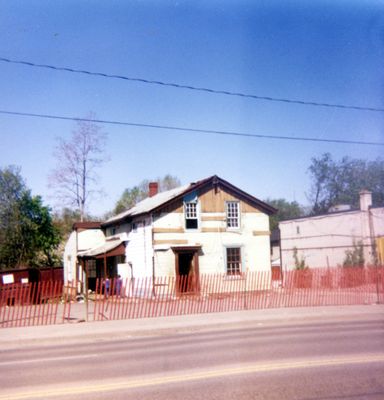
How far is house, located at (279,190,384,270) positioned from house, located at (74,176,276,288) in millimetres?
9080

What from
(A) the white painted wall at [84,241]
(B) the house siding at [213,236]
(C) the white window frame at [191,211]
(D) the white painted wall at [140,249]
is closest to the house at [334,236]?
(B) the house siding at [213,236]

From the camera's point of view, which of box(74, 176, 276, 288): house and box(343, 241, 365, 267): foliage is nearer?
box(74, 176, 276, 288): house

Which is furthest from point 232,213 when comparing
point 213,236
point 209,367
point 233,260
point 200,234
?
point 209,367

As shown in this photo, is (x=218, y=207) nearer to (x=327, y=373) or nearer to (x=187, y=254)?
(x=187, y=254)

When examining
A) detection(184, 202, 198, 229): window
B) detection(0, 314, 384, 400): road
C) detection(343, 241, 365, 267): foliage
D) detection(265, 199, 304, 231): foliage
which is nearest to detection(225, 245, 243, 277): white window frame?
detection(184, 202, 198, 229): window

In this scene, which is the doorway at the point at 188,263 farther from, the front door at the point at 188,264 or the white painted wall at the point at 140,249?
the white painted wall at the point at 140,249

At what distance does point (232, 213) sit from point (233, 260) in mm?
2712

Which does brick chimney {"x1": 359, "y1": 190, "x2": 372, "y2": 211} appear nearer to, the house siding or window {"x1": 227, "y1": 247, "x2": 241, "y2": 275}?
the house siding

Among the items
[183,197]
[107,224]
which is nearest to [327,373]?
[183,197]

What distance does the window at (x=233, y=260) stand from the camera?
28.0 metres

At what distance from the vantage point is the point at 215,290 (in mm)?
25797

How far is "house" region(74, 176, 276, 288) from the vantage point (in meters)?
26.6

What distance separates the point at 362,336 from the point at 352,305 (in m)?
9.51

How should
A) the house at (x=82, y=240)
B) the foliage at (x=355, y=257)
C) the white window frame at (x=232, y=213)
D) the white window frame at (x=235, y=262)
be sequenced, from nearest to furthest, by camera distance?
the white window frame at (x=235, y=262), the white window frame at (x=232, y=213), the foliage at (x=355, y=257), the house at (x=82, y=240)
